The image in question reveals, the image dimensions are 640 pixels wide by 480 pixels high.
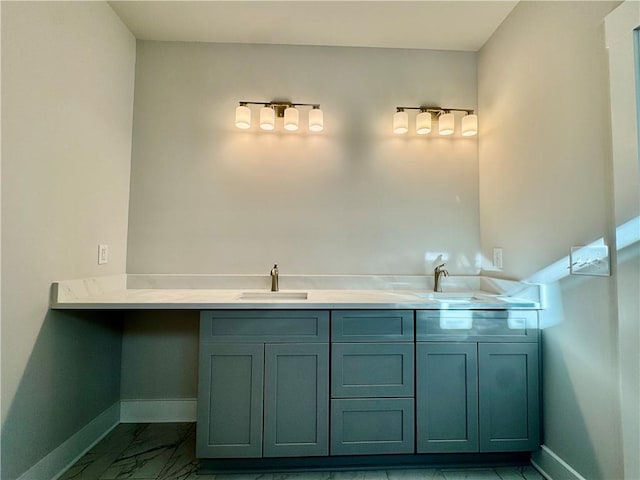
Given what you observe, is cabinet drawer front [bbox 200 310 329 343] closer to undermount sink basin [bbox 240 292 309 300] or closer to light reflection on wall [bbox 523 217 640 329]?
undermount sink basin [bbox 240 292 309 300]

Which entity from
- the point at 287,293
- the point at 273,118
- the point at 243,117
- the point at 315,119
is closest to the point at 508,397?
the point at 287,293

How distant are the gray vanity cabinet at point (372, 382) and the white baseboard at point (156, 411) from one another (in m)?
1.13

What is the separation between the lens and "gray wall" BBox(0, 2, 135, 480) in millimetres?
1385

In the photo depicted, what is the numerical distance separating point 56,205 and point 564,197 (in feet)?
8.08

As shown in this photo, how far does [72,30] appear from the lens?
66.9 inches

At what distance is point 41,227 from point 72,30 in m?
1.02

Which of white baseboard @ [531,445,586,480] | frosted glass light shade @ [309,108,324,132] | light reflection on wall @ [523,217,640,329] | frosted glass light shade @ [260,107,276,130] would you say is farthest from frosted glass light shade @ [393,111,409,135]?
white baseboard @ [531,445,586,480]

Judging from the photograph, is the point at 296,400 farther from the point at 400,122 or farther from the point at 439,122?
the point at 439,122

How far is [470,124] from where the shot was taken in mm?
2311

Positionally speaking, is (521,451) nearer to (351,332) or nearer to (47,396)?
(351,332)

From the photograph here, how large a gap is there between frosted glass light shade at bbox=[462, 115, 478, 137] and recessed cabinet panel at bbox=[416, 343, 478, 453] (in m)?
1.47

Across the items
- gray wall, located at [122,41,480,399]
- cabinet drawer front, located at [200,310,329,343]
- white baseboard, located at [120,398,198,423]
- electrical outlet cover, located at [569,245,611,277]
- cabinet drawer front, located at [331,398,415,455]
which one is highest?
gray wall, located at [122,41,480,399]

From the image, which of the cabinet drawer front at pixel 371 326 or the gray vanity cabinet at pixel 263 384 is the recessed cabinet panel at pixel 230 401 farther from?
the cabinet drawer front at pixel 371 326

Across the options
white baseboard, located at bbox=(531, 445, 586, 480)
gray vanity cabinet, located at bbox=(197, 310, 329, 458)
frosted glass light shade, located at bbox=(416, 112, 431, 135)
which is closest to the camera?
white baseboard, located at bbox=(531, 445, 586, 480)
